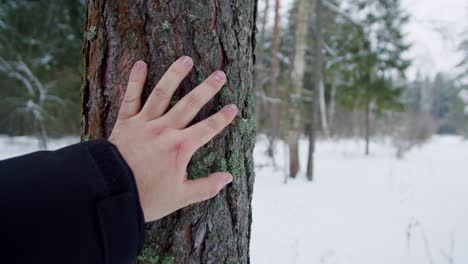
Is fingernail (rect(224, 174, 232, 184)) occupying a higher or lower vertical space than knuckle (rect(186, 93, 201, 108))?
lower

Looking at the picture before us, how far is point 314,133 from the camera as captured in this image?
20.0 feet

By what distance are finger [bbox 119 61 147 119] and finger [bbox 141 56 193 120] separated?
6 centimetres

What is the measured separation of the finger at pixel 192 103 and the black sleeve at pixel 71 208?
8.0 inches

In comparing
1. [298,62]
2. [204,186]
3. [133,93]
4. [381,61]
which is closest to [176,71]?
[133,93]

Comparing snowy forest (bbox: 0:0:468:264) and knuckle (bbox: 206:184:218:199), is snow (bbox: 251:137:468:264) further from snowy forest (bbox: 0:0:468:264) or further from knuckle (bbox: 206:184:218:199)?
knuckle (bbox: 206:184:218:199)

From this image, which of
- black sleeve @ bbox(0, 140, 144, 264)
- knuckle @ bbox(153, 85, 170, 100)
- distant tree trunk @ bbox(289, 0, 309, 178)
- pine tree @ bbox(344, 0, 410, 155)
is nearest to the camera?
black sleeve @ bbox(0, 140, 144, 264)

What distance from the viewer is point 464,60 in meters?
16.2

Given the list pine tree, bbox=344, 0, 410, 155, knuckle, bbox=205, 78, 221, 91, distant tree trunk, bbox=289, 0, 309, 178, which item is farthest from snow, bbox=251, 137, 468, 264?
pine tree, bbox=344, 0, 410, 155

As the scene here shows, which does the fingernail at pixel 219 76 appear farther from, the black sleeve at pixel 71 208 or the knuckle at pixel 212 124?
the black sleeve at pixel 71 208

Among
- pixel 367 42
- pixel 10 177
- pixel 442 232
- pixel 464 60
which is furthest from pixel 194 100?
pixel 464 60

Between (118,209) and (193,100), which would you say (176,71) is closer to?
(193,100)

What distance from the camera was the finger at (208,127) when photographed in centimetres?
82

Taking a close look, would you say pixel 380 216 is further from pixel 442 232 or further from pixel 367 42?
pixel 367 42

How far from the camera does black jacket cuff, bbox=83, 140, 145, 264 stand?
24.3 inches
